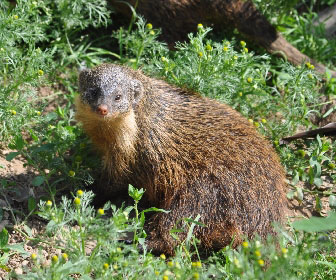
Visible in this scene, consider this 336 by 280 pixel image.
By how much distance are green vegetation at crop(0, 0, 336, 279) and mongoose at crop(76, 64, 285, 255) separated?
21 centimetres

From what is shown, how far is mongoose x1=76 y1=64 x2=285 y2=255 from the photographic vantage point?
4203 millimetres

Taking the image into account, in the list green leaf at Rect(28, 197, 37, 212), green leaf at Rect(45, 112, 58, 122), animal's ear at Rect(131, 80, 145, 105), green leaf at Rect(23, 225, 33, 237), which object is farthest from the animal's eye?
green leaf at Rect(23, 225, 33, 237)

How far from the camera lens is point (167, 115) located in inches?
177

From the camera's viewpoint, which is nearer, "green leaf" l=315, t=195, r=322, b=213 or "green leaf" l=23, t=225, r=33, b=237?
"green leaf" l=23, t=225, r=33, b=237

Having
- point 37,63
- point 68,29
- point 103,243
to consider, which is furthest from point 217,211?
point 68,29

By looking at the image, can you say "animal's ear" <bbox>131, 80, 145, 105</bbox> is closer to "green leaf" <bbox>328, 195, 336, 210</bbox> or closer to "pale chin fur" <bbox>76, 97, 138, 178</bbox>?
"pale chin fur" <bbox>76, 97, 138, 178</bbox>

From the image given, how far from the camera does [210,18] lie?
5.96 meters

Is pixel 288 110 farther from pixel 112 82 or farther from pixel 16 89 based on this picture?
pixel 16 89

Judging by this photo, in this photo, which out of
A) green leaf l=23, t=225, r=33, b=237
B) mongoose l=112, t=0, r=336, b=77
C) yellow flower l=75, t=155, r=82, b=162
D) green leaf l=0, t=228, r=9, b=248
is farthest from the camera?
mongoose l=112, t=0, r=336, b=77

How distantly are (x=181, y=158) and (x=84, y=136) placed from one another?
1031mm

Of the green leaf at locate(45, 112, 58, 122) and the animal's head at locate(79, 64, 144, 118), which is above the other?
the animal's head at locate(79, 64, 144, 118)

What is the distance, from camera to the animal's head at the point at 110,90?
4.14 m

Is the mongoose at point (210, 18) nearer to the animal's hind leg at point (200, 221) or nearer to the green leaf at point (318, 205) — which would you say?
the green leaf at point (318, 205)

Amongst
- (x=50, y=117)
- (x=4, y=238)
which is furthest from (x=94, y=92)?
(x=4, y=238)
